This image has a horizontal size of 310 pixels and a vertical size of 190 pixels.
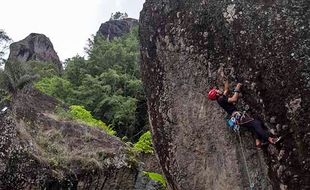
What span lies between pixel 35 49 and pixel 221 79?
42851mm

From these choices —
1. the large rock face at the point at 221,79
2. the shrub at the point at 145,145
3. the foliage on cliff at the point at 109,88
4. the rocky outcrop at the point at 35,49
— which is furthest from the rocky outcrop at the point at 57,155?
the rocky outcrop at the point at 35,49

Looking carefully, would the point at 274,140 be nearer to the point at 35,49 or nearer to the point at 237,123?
the point at 237,123

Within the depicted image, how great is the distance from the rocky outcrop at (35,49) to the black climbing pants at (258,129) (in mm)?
41416

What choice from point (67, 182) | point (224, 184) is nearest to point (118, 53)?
point (67, 182)

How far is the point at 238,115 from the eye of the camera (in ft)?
27.4

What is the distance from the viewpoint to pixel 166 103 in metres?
10.3

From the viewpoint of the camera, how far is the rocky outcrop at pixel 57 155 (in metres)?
12.5

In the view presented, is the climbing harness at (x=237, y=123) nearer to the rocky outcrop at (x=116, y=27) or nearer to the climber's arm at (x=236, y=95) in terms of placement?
the climber's arm at (x=236, y=95)

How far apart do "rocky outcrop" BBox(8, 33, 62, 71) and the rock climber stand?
4103 cm

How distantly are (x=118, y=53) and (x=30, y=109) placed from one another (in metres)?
16.9

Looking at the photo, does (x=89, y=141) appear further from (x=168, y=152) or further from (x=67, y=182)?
(x=168, y=152)

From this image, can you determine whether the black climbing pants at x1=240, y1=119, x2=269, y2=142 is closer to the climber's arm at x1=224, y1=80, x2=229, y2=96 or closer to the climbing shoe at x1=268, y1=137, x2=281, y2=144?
the climbing shoe at x1=268, y1=137, x2=281, y2=144

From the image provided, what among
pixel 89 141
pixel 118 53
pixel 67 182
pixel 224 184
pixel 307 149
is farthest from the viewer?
pixel 118 53

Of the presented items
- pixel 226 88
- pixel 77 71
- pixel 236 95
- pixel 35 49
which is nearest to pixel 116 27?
pixel 35 49
